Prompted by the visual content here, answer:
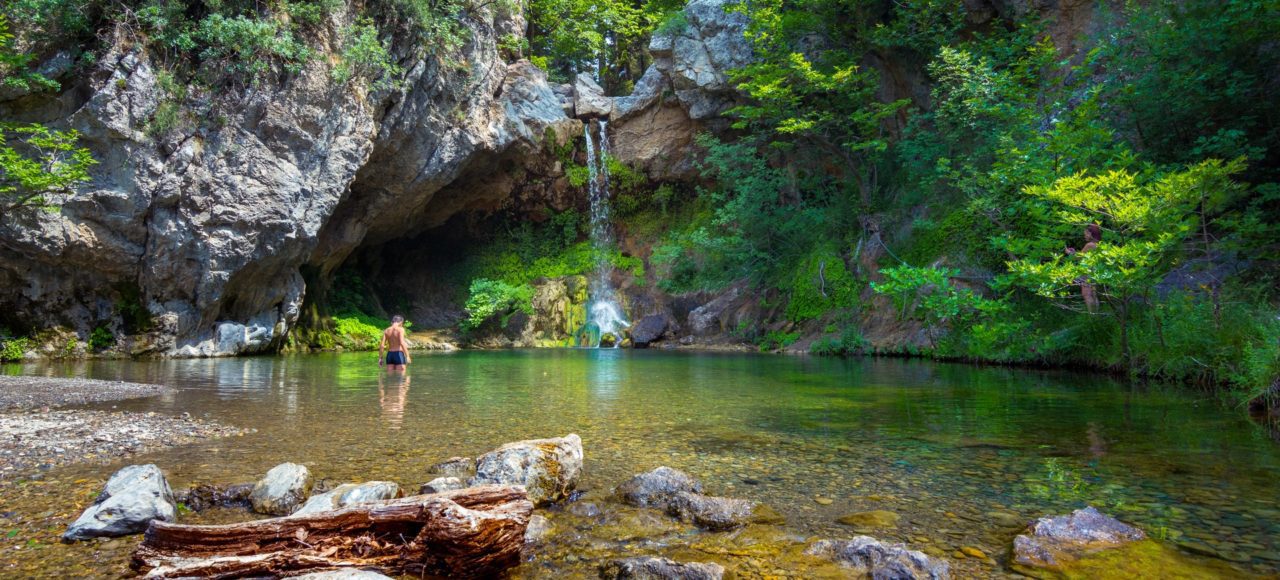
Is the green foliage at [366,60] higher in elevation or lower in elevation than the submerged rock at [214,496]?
higher

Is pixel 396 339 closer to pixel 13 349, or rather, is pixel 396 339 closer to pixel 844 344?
pixel 13 349

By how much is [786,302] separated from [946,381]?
11.0m

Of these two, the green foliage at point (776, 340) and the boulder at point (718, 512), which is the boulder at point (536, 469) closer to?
the boulder at point (718, 512)

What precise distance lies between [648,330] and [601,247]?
6.43m

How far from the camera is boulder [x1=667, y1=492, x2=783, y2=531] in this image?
317 cm

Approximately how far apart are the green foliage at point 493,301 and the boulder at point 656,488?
68.2ft

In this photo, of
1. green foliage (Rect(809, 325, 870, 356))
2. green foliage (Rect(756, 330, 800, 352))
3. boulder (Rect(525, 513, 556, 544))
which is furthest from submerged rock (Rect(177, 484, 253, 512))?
green foliage (Rect(756, 330, 800, 352))

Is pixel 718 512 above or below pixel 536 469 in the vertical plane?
below

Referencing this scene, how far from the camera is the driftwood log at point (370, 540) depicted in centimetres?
240

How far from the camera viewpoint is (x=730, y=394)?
824cm

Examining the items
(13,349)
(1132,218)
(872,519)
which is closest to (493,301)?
(13,349)

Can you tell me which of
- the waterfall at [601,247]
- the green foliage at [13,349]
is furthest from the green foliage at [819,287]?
the green foliage at [13,349]

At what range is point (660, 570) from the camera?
2535 millimetres

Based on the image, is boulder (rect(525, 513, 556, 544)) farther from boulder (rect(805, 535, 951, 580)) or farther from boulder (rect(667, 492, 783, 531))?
boulder (rect(805, 535, 951, 580))
